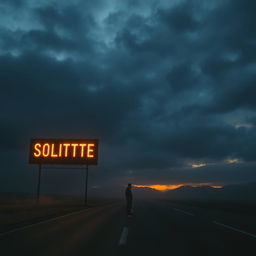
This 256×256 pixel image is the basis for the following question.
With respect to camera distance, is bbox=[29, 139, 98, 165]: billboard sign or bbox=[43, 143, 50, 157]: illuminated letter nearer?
bbox=[29, 139, 98, 165]: billboard sign

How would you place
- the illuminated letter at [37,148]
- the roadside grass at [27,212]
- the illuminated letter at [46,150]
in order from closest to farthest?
the roadside grass at [27,212]
the illuminated letter at [46,150]
the illuminated letter at [37,148]

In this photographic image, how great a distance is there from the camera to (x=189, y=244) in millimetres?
7738

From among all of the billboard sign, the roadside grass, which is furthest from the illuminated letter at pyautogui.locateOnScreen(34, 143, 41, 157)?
the roadside grass

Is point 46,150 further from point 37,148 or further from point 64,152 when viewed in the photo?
point 64,152

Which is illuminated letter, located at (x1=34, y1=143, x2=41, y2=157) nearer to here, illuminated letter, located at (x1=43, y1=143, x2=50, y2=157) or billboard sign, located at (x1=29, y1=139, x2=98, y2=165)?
billboard sign, located at (x1=29, y1=139, x2=98, y2=165)

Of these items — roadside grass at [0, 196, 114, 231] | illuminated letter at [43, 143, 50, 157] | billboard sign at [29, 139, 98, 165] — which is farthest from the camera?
illuminated letter at [43, 143, 50, 157]

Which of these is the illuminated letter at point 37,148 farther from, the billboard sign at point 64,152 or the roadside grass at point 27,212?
the roadside grass at point 27,212

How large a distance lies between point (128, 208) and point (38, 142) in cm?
2011

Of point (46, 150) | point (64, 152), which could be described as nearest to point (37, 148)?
point (46, 150)

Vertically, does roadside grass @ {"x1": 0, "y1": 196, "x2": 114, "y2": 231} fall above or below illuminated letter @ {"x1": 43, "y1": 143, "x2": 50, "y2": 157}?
below

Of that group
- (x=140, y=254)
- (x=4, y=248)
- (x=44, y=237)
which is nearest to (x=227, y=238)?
(x=140, y=254)

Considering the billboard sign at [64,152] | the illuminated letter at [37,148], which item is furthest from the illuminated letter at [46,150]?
the illuminated letter at [37,148]

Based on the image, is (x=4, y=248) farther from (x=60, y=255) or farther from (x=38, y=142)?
(x=38, y=142)

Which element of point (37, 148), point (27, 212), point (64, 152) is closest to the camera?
point (27, 212)
